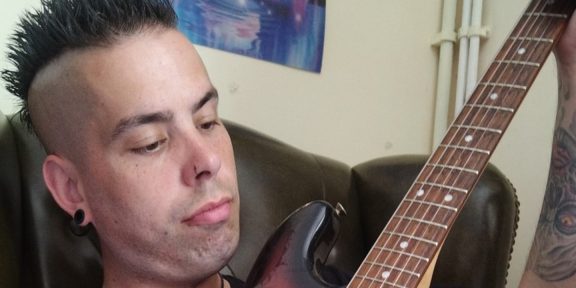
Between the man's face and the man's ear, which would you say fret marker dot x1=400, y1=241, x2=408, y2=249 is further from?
the man's ear

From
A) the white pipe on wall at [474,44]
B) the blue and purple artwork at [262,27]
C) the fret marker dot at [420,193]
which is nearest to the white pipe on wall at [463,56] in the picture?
the white pipe on wall at [474,44]

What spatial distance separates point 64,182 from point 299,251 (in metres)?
0.36

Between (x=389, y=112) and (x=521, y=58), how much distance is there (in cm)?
82

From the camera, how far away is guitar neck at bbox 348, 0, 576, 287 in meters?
0.68

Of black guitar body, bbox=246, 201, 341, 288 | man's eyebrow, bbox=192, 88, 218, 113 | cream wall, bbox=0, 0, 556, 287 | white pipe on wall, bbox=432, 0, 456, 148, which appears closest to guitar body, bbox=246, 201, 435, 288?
black guitar body, bbox=246, 201, 341, 288

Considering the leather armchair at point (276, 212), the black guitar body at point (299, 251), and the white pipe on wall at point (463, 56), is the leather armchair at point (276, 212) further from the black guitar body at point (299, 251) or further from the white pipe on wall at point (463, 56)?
the white pipe on wall at point (463, 56)

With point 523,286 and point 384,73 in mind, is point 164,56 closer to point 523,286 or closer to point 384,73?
point 523,286

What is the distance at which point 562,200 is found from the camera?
755 millimetres

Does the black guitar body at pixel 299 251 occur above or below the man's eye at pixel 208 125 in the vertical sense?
below

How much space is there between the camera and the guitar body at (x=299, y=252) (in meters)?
0.76

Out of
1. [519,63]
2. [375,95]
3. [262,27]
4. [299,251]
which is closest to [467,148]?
[519,63]

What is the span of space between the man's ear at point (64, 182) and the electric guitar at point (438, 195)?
282 mm

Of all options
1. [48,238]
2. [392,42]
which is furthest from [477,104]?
[392,42]

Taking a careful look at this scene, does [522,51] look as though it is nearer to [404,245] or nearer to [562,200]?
[562,200]
